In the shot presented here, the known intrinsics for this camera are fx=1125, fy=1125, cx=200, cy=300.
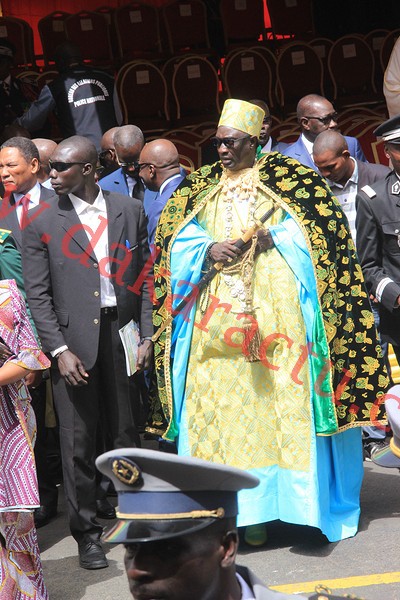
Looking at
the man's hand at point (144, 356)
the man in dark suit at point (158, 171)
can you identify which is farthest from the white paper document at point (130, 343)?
the man in dark suit at point (158, 171)

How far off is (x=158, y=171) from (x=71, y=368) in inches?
95.3

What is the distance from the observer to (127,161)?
797 centimetres

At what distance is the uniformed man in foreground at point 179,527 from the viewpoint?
240 centimetres

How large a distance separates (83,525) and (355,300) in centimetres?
181

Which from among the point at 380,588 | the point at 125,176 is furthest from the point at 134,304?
the point at 125,176

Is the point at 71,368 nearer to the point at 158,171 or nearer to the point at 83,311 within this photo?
the point at 83,311

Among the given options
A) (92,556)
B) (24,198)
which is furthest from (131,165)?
(92,556)

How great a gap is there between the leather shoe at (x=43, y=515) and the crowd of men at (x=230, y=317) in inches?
32.8

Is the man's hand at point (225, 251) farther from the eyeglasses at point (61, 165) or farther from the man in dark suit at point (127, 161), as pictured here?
the man in dark suit at point (127, 161)

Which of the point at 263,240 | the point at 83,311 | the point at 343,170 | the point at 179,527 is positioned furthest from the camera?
the point at 343,170

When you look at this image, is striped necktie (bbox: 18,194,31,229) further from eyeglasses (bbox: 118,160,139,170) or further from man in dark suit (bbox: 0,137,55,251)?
eyeglasses (bbox: 118,160,139,170)

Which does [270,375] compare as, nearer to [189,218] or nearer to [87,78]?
[189,218]

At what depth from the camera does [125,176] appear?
7.92 m

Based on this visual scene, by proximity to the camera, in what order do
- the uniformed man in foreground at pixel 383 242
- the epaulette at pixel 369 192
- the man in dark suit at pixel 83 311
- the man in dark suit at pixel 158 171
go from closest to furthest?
the man in dark suit at pixel 83 311, the uniformed man in foreground at pixel 383 242, the epaulette at pixel 369 192, the man in dark suit at pixel 158 171
